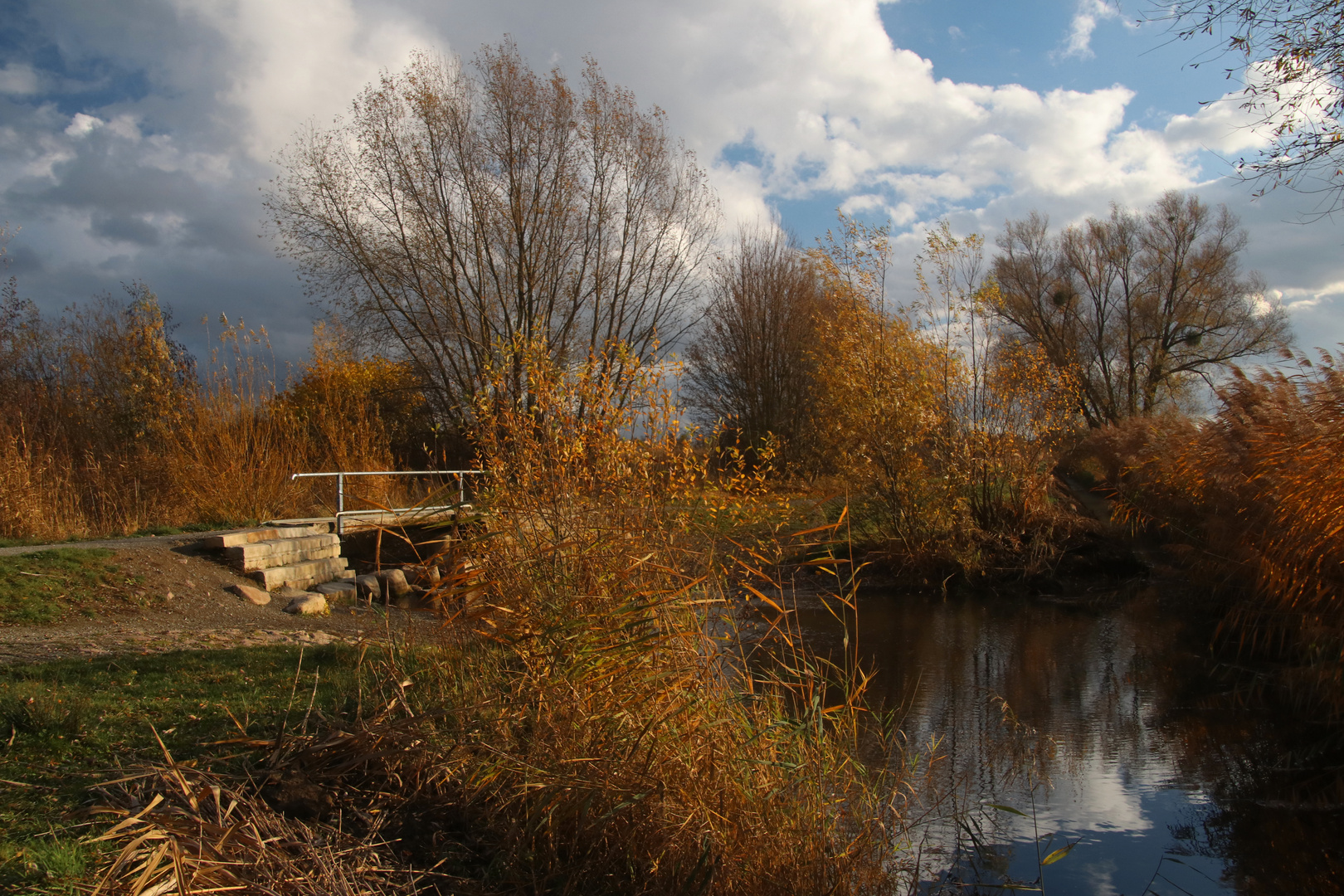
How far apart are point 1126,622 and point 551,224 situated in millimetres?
14843

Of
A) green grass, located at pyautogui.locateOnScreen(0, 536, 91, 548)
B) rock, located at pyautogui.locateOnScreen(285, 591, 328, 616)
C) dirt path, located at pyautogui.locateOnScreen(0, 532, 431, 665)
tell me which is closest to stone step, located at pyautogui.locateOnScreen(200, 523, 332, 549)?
dirt path, located at pyautogui.locateOnScreen(0, 532, 431, 665)

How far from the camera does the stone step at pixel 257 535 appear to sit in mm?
9961

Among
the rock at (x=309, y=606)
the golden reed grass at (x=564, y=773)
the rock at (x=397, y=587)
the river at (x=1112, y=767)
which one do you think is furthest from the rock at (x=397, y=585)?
the golden reed grass at (x=564, y=773)

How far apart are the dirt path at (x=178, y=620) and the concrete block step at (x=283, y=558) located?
19cm

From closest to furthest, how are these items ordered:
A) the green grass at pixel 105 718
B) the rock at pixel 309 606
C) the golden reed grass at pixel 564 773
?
the green grass at pixel 105 718
the golden reed grass at pixel 564 773
the rock at pixel 309 606

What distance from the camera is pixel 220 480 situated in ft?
42.7

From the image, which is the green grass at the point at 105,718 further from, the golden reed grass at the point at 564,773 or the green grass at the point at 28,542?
the green grass at the point at 28,542

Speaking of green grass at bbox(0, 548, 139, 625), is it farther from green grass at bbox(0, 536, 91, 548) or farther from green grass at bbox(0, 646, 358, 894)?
green grass at bbox(0, 646, 358, 894)

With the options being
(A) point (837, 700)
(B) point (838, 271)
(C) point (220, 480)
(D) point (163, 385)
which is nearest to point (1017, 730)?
(A) point (837, 700)

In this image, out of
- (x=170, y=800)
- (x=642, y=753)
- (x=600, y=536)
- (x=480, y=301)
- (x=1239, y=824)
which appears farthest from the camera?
(x=480, y=301)

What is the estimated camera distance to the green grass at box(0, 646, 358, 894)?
2623 millimetres

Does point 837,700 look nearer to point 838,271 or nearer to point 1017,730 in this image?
point 1017,730

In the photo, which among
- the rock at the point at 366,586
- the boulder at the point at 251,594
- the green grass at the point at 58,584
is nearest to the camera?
the green grass at the point at 58,584

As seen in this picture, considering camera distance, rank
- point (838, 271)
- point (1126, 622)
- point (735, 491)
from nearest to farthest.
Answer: point (1126, 622) < point (735, 491) < point (838, 271)
